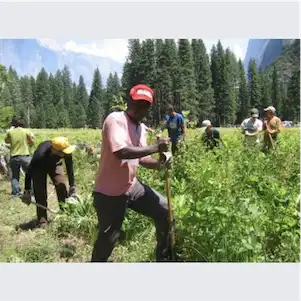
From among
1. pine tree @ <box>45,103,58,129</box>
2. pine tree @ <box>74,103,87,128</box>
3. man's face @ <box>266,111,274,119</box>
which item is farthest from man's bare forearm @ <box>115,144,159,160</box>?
pine tree @ <box>74,103,87,128</box>

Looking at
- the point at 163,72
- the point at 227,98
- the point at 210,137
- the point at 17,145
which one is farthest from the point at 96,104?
the point at 17,145

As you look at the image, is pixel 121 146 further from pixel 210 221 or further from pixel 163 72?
pixel 163 72

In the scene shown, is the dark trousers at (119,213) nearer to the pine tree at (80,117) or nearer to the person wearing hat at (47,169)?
the person wearing hat at (47,169)

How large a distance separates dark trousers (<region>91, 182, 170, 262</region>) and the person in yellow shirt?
4.22 m

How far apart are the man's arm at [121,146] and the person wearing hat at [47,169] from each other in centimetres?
210

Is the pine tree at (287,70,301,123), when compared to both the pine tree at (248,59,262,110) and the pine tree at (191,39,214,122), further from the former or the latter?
the pine tree at (191,39,214,122)

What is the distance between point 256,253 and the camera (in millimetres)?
3527

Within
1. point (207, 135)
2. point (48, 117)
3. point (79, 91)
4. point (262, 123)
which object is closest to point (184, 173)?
point (207, 135)

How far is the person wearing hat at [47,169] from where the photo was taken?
5266 mm

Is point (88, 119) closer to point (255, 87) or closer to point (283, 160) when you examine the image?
point (255, 87)

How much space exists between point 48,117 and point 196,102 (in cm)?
2515

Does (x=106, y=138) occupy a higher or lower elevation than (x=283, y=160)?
higher

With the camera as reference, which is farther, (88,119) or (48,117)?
(88,119)

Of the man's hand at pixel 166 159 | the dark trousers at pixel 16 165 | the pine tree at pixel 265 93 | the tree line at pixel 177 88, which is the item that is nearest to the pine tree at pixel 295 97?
the tree line at pixel 177 88
